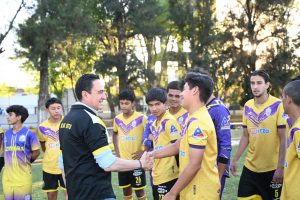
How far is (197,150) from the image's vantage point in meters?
3.65

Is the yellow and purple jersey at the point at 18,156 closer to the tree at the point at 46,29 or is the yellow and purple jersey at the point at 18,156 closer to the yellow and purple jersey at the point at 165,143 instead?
the yellow and purple jersey at the point at 165,143

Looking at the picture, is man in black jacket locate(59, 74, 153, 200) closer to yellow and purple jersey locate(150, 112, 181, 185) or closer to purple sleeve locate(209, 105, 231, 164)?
purple sleeve locate(209, 105, 231, 164)

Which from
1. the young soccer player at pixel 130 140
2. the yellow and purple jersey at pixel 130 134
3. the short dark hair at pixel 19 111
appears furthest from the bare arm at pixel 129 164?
the yellow and purple jersey at pixel 130 134

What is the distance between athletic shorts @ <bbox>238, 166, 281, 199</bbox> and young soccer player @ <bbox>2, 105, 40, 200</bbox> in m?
3.07

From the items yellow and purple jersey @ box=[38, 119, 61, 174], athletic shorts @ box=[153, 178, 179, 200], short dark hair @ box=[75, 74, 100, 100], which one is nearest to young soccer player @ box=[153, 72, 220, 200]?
short dark hair @ box=[75, 74, 100, 100]

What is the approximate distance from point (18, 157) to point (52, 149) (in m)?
0.96

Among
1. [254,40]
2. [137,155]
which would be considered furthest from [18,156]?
[254,40]

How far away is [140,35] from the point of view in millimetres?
37906

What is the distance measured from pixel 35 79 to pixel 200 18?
20.8 metres

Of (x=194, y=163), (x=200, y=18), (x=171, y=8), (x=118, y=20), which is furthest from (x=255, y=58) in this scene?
(x=194, y=163)

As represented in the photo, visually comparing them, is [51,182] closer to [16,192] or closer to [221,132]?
[16,192]

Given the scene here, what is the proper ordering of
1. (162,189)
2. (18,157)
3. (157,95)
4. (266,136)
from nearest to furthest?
1. (266,136)
2. (162,189)
3. (157,95)
4. (18,157)

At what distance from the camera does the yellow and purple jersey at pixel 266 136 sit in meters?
5.25

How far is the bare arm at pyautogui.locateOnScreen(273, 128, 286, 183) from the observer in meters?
4.93
